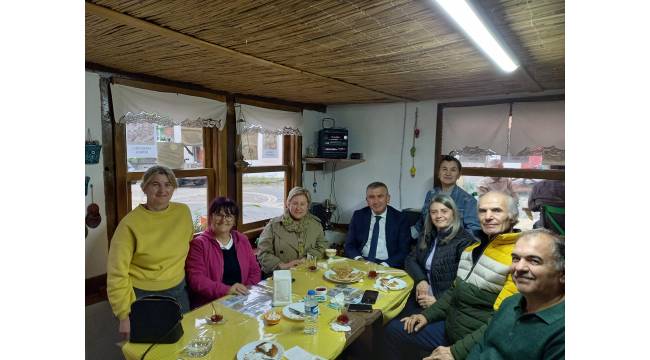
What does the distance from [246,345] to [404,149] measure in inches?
124

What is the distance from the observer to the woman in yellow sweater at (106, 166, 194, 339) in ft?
5.99

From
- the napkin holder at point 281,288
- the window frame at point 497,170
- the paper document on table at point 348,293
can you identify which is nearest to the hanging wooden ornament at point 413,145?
the window frame at point 497,170

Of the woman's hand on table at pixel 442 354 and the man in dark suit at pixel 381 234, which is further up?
the man in dark suit at pixel 381 234

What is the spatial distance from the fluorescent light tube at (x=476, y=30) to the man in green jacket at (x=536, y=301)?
841mm

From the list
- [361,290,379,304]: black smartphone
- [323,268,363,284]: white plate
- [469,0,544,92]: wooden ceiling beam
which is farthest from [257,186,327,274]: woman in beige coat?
[469,0,544,92]: wooden ceiling beam

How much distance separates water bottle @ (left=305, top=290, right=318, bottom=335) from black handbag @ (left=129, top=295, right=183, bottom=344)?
1.89 feet

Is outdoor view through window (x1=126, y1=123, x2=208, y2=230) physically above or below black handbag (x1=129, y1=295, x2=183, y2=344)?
above

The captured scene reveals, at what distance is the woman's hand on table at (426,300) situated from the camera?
2148 millimetres

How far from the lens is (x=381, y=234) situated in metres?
2.94

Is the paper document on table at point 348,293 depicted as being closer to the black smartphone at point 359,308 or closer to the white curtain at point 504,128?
the black smartphone at point 359,308

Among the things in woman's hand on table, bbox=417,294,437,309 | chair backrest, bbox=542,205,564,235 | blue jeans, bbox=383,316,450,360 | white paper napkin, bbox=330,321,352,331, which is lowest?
blue jeans, bbox=383,316,450,360

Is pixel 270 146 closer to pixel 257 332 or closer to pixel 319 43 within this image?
pixel 319 43

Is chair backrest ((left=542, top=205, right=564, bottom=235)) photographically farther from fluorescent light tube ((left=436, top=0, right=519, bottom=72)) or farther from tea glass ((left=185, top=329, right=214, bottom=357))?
tea glass ((left=185, top=329, right=214, bottom=357))
